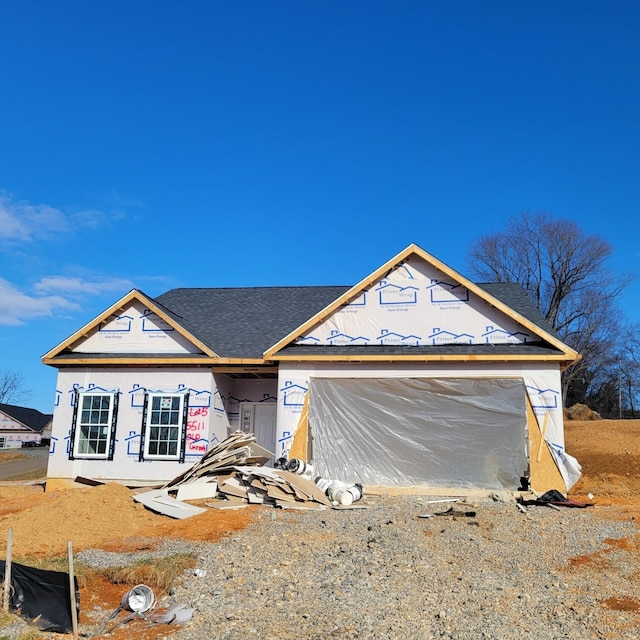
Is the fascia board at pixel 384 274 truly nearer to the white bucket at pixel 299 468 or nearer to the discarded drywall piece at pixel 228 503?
the white bucket at pixel 299 468

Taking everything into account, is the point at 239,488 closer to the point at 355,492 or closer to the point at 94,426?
the point at 355,492

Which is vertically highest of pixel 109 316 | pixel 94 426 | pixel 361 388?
pixel 109 316

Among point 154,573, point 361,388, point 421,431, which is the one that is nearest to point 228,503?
point 361,388

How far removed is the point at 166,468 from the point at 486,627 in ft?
36.1

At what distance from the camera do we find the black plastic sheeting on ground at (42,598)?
548cm

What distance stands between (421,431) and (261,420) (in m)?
4.70

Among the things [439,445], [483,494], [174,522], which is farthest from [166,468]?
[483,494]

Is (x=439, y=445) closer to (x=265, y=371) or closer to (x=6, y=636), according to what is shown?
(x=265, y=371)

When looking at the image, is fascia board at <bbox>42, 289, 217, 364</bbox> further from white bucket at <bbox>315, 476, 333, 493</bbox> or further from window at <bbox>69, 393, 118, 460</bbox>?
white bucket at <bbox>315, 476, 333, 493</bbox>

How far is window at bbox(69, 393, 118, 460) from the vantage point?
15.2 m

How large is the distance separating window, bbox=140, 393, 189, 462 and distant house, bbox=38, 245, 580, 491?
3 centimetres

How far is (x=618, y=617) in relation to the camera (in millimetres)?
5527

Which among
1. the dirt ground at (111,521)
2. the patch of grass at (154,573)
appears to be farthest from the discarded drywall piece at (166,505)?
the patch of grass at (154,573)

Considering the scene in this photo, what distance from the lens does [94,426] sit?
15375 millimetres
